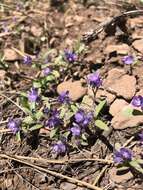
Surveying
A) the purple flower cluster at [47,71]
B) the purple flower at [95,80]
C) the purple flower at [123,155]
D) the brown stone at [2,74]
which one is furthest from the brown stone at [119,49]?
the purple flower at [123,155]

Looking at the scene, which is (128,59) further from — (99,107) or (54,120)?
(54,120)

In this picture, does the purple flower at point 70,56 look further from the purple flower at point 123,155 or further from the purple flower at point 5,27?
the purple flower at point 123,155

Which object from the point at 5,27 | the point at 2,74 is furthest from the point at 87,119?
the point at 5,27

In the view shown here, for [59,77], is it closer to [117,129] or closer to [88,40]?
[88,40]

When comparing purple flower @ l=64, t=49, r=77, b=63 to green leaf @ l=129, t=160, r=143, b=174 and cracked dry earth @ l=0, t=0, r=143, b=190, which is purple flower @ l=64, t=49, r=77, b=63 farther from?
green leaf @ l=129, t=160, r=143, b=174

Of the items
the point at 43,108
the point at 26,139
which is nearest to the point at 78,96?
the point at 43,108

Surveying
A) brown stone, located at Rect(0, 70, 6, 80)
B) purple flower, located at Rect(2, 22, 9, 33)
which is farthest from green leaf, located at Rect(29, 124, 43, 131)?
purple flower, located at Rect(2, 22, 9, 33)
